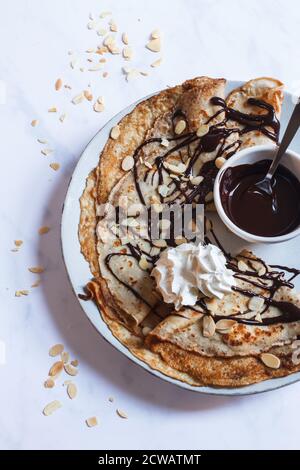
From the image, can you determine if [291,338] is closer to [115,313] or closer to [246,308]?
[246,308]

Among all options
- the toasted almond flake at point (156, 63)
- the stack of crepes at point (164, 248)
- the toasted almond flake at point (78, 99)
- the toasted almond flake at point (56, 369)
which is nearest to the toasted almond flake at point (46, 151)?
the toasted almond flake at point (78, 99)

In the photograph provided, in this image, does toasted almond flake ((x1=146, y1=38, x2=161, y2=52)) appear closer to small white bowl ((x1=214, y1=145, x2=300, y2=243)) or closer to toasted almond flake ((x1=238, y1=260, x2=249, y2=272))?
small white bowl ((x1=214, y1=145, x2=300, y2=243))

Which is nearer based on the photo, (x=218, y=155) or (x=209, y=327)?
(x=209, y=327)

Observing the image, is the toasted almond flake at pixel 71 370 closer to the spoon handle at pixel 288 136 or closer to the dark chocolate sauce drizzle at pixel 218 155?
the dark chocolate sauce drizzle at pixel 218 155

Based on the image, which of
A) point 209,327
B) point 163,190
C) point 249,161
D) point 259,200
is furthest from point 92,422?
point 249,161

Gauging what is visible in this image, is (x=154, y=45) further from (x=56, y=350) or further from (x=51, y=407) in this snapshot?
(x=51, y=407)
